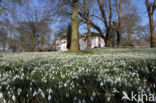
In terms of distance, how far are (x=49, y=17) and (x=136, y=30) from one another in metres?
30.5

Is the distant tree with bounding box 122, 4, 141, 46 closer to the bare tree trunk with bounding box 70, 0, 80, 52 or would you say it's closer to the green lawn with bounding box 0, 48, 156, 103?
the bare tree trunk with bounding box 70, 0, 80, 52

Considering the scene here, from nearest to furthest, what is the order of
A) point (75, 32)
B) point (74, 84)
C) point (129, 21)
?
point (74, 84) < point (75, 32) < point (129, 21)

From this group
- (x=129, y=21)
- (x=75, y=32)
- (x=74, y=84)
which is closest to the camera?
(x=74, y=84)

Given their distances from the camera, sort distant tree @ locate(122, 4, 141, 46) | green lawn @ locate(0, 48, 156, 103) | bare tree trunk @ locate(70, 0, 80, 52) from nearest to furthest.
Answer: green lawn @ locate(0, 48, 156, 103)
bare tree trunk @ locate(70, 0, 80, 52)
distant tree @ locate(122, 4, 141, 46)

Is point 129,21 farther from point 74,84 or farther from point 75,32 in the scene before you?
point 74,84

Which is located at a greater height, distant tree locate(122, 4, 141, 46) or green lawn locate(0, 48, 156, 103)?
distant tree locate(122, 4, 141, 46)

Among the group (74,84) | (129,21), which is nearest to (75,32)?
(74,84)

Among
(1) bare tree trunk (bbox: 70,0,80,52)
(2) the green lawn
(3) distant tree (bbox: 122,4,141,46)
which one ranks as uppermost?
(3) distant tree (bbox: 122,4,141,46)

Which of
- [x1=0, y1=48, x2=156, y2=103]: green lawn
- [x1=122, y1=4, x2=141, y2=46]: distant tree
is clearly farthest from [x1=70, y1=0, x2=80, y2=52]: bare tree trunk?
[x1=122, y1=4, x2=141, y2=46]: distant tree

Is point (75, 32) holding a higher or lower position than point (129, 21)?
lower

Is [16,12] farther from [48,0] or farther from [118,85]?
[118,85]

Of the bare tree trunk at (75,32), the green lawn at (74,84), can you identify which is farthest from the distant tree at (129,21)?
the green lawn at (74,84)

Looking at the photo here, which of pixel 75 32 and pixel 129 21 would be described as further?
pixel 129 21

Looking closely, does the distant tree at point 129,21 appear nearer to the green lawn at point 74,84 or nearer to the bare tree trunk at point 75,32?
the bare tree trunk at point 75,32
